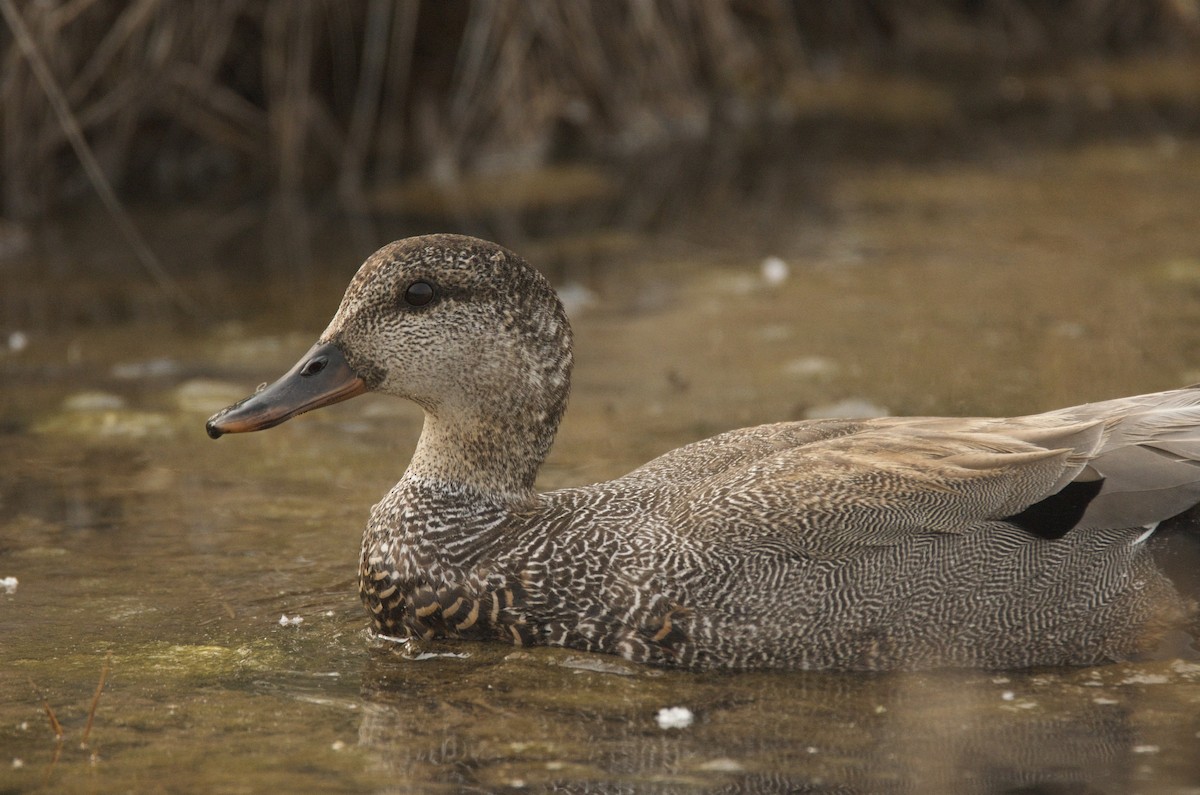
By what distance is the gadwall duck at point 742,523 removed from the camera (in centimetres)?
487

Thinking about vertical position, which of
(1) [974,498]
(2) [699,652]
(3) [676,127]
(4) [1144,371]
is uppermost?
(3) [676,127]

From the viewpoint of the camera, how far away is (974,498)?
4848mm

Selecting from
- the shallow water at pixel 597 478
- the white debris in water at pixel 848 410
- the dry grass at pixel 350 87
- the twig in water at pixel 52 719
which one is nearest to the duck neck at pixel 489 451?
A: the shallow water at pixel 597 478

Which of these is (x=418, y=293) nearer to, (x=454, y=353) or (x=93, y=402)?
(x=454, y=353)

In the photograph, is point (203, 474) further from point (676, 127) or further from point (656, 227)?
point (676, 127)

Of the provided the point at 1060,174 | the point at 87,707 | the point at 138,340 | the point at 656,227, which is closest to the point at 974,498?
the point at 87,707

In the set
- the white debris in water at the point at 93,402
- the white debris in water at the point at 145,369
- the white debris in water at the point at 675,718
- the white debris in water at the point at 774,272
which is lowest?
the white debris in water at the point at 675,718

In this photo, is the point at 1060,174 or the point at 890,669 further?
the point at 1060,174

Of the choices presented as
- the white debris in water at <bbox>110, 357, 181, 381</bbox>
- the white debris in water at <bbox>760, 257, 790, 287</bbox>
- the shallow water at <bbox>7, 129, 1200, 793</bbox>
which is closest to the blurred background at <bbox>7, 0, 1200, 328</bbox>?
the shallow water at <bbox>7, 129, 1200, 793</bbox>

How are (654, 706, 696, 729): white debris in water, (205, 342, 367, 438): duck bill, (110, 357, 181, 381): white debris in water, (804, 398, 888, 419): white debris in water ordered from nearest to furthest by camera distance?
(654, 706, 696, 729): white debris in water
(205, 342, 367, 438): duck bill
(804, 398, 888, 419): white debris in water
(110, 357, 181, 381): white debris in water

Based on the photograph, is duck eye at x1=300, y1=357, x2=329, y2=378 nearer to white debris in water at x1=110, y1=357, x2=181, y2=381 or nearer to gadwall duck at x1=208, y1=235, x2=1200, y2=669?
gadwall duck at x1=208, y1=235, x2=1200, y2=669

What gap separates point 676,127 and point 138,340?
5041 millimetres

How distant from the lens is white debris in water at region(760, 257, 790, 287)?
899 centimetres

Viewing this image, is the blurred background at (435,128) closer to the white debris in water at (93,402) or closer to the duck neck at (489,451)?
the white debris in water at (93,402)
